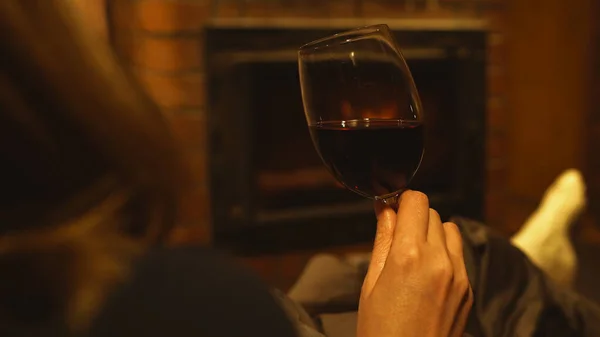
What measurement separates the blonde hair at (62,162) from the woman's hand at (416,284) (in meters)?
0.25

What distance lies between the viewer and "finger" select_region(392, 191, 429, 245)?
1.86 feet

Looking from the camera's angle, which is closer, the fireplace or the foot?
the foot

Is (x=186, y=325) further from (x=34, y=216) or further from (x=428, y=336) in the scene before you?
(x=428, y=336)

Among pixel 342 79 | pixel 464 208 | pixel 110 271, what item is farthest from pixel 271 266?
pixel 110 271

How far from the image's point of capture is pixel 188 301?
0.37 meters

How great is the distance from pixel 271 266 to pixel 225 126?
50cm

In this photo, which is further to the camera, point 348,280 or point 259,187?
point 259,187

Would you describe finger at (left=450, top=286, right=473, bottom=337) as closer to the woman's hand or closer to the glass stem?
the woman's hand

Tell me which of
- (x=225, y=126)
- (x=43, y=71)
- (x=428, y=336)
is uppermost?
(x=43, y=71)

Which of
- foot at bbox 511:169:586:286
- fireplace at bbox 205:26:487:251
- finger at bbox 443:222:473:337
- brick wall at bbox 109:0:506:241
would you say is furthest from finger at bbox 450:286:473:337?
fireplace at bbox 205:26:487:251

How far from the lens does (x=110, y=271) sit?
378mm

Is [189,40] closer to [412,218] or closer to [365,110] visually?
[365,110]

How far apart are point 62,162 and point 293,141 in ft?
5.77

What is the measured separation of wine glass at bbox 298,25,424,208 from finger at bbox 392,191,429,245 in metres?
0.04
